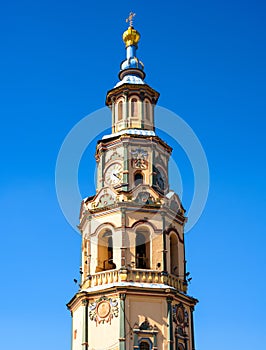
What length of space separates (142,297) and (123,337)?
6.62ft

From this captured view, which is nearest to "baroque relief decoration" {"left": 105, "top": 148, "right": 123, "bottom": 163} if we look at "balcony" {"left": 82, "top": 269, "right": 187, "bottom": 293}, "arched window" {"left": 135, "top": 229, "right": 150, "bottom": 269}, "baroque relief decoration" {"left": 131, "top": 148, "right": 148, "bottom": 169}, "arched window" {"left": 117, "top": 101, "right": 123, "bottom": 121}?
"baroque relief decoration" {"left": 131, "top": 148, "right": 148, "bottom": 169}

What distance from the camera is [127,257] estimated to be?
32.5 m

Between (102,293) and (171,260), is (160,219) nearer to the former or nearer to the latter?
(171,260)

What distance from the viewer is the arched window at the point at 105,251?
3362cm

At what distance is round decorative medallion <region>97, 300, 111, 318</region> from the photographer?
104 ft

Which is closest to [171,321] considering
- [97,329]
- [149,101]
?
[97,329]

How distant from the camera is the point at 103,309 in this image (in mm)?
31750

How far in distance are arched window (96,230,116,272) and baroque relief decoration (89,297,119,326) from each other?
6.50 ft

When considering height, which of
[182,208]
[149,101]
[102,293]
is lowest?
[102,293]

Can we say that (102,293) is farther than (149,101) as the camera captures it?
No

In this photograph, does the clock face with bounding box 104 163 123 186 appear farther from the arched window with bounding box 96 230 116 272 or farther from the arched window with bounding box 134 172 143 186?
the arched window with bounding box 96 230 116 272

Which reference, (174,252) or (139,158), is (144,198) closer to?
(139,158)

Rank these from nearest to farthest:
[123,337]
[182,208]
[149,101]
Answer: [123,337] < [182,208] < [149,101]

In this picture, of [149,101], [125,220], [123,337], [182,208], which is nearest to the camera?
[123,337]
